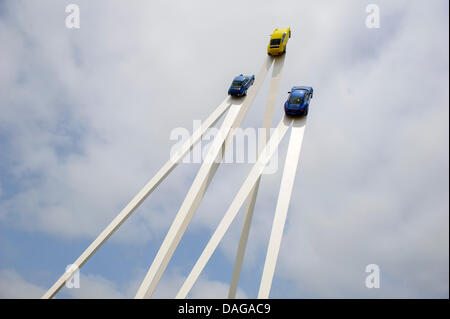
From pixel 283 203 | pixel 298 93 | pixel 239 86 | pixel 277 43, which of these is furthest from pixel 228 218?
pixel 277 43

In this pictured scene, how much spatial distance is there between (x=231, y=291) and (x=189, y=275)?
441 cm

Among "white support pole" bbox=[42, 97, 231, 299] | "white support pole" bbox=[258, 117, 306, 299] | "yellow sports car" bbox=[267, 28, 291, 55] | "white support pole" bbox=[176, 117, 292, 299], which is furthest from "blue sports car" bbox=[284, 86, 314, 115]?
"white support pole" bbox=[42, 97, 231, 299]

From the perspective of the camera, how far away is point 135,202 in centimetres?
1216

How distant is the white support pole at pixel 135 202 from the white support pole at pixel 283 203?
488 cm

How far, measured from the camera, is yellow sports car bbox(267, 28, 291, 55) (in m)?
16.6

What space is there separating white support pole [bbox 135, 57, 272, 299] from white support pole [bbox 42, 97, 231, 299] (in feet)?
3.62

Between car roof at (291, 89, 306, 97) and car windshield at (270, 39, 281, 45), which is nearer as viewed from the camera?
car roof at (291, 89, 306, 97)

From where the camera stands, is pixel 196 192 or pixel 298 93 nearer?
pixel 196 192

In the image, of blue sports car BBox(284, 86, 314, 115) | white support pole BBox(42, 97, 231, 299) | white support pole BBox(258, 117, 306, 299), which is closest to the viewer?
white support pole BBox(258, 117, 306, 299)

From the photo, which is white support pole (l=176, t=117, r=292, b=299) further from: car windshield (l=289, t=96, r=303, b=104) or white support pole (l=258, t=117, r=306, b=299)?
car windshield (l=289, t=96, r=303, b=104)

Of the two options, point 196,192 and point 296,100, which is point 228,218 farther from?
point 296,100

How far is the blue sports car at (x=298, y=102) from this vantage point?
14.4m

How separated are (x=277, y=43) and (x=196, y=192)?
11.0m

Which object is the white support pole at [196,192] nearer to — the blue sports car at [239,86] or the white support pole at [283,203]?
the blue sports car at [239,86]
